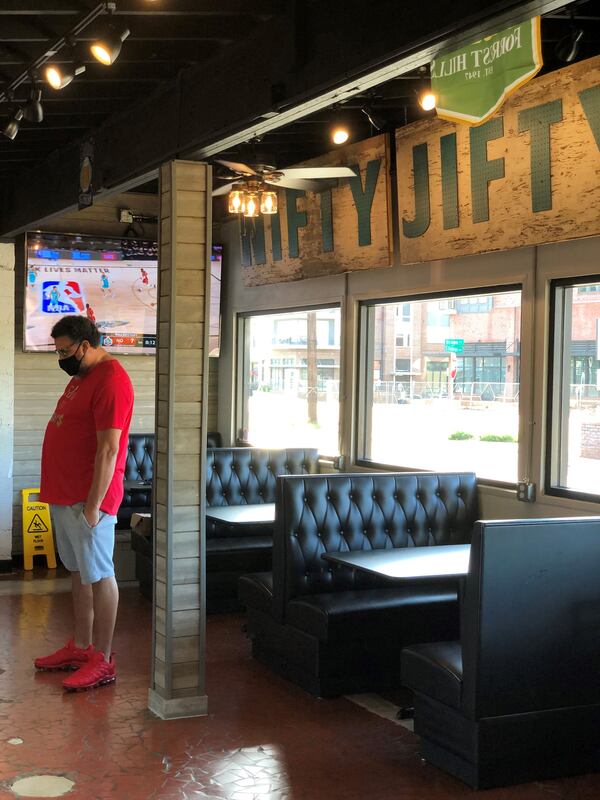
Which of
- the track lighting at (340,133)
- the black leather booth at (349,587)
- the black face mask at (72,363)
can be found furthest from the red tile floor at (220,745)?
the track lighting at (340,133)

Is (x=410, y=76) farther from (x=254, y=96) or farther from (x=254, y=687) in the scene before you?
(x=254, y=687)

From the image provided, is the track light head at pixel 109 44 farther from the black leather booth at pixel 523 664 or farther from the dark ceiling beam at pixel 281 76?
the black leather booth at pixel 523 664

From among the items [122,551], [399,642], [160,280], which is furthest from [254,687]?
[122,551]

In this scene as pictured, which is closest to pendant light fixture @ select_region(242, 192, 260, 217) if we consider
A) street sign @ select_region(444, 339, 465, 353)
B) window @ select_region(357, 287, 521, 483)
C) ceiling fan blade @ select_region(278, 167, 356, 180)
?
ceiling fan blade @ select_region(278, 167, 356, 180)

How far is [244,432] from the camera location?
9.63 metres

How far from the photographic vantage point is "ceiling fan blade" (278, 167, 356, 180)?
6.18 metres

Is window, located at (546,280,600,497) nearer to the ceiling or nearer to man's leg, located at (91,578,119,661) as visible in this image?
the ceiling

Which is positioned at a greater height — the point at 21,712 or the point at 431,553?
the point at 431,553

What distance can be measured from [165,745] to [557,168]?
365 centimetres

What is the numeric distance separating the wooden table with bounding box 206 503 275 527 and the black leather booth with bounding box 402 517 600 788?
2.14 meters

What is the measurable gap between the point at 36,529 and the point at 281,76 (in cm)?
593

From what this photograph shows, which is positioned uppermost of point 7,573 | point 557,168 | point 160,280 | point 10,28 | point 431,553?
point 10,28

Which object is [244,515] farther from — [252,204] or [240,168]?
[240,168]

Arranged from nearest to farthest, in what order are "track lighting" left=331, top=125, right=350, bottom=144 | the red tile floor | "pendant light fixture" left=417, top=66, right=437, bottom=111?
1. the red tile floor
2. "pendant light fixture" left=417, top=66, right=437, bottom=111
3. "track lighting" left=331, top=125, right=350, bottom=144
